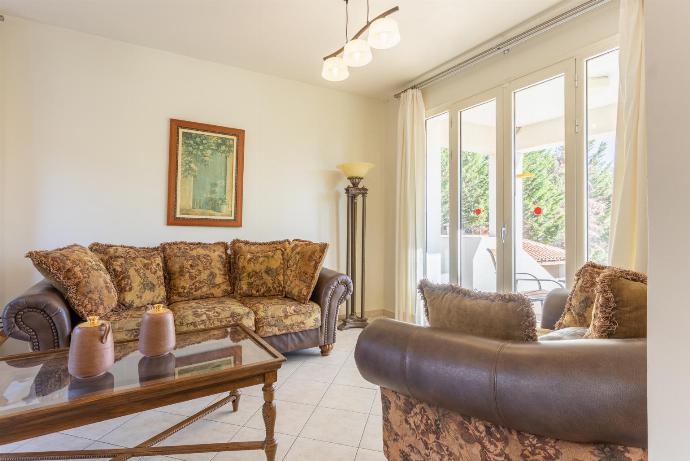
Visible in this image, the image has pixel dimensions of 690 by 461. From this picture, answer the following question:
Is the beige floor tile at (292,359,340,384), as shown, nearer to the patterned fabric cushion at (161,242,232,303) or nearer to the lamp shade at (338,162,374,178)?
the patterned fabric cushion at (161,242,232,303)

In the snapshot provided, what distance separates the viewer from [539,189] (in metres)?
2.88

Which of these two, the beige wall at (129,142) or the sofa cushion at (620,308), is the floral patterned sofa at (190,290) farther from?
the sofa cushion at (620,308)

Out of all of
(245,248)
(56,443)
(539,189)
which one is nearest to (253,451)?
(56,443)

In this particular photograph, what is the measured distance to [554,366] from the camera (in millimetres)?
817

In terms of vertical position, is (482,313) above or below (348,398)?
above

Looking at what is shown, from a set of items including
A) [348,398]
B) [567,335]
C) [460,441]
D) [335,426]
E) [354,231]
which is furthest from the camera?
[354,231]

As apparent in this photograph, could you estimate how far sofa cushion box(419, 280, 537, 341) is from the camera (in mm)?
1001

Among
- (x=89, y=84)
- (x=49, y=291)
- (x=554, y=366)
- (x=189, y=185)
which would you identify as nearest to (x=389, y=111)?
(x=189, y=185)

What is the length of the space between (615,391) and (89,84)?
3.81 metres

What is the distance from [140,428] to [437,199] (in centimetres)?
318

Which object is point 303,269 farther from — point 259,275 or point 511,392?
point 511,392

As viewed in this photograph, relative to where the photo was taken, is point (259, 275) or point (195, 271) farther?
point (259, 275)

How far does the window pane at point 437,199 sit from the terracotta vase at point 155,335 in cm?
281

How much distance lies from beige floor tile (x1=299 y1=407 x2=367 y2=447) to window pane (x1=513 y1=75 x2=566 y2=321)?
1836 millimetres
